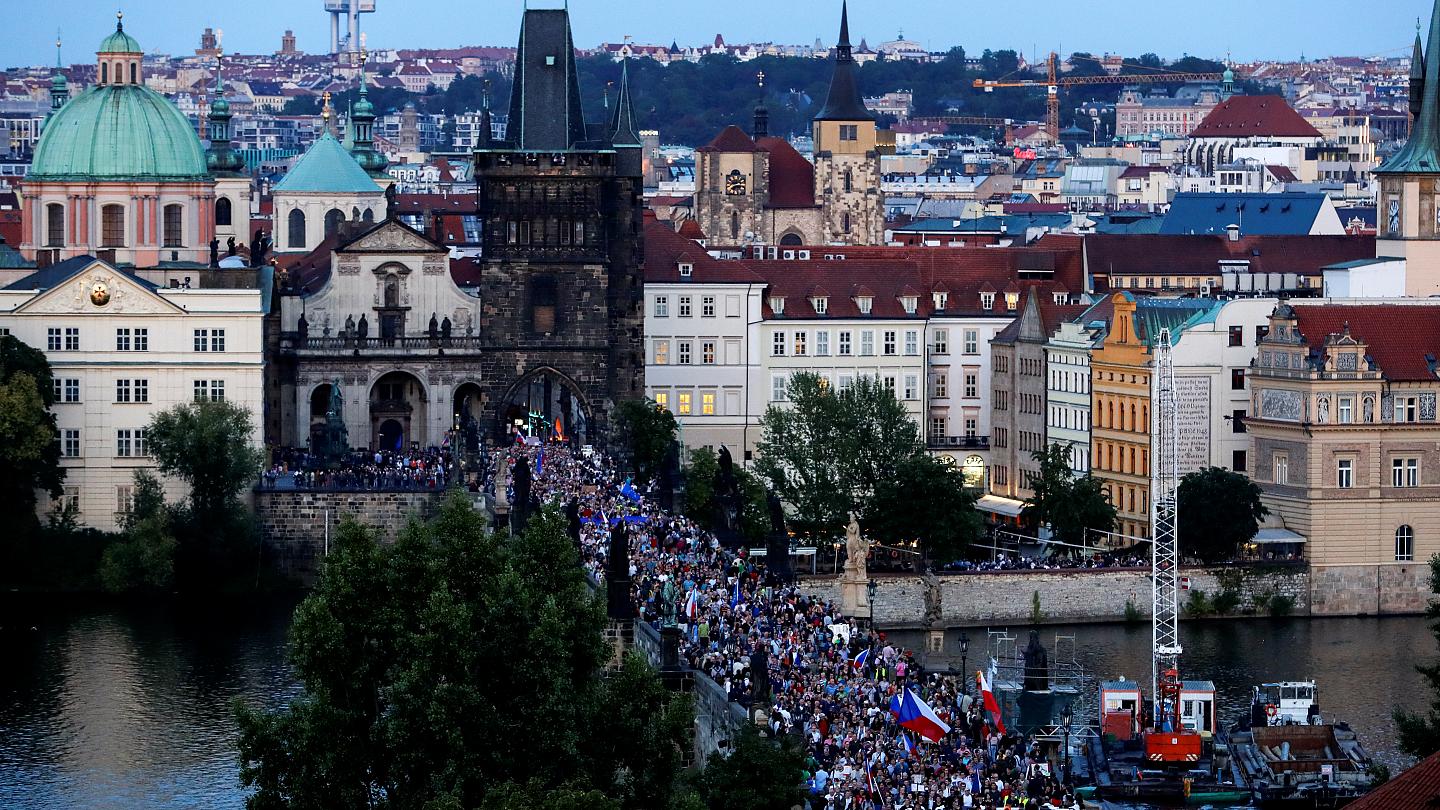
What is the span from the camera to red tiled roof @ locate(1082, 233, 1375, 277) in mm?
138750

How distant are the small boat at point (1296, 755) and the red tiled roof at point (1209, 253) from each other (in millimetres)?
54020

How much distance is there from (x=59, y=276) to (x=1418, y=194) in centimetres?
4200

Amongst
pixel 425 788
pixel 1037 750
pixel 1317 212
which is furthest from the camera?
pixel 1317 212

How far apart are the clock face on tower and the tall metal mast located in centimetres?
8099

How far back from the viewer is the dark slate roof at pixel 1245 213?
178m

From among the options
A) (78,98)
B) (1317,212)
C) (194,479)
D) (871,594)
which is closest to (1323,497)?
(871,594)

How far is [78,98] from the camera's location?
130375 millimetres

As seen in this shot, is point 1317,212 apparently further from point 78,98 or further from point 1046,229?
point 78,98

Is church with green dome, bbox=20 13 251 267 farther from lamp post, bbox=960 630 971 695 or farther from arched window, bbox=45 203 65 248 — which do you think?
lamp post, bbox=960 630 971 695

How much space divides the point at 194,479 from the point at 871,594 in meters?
18.8

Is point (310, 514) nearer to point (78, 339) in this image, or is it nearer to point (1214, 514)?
point (78, 339)

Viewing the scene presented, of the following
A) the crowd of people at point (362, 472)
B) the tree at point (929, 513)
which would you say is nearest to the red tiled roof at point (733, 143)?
the crowd of people at point (362, 472)

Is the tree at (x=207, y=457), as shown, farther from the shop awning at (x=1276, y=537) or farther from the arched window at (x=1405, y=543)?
the arched window at (x=1405, y=543)

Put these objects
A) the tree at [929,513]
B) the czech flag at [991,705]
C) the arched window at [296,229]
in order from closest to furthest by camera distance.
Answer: the czech flag at [991,705] → the tree at [929,513] → the arched window at [296,229]
